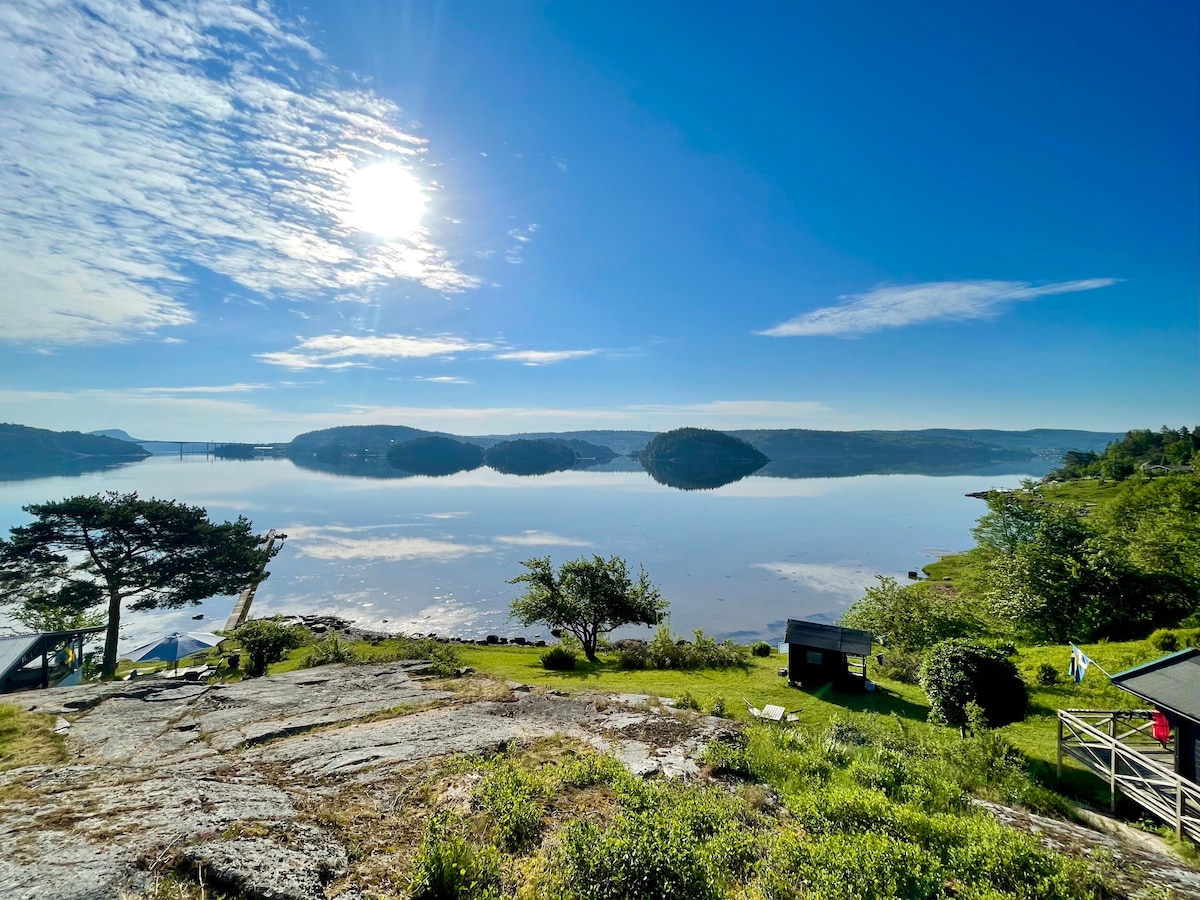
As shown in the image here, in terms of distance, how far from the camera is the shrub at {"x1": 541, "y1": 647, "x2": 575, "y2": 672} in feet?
103

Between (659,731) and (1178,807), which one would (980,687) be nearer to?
(1178,807)

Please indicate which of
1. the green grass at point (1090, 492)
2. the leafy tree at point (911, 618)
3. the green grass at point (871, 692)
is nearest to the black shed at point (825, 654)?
the green grass at point (871, 692)

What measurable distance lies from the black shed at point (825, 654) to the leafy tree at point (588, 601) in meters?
13.3

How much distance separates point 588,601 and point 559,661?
5278 millimetres

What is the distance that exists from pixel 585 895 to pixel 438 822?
8.87ft

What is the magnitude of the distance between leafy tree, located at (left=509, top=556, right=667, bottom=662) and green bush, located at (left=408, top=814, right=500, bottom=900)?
95.2ft

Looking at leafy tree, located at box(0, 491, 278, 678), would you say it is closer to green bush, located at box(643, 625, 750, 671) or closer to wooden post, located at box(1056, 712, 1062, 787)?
green bush, located at box(643, 625, 750, 671)

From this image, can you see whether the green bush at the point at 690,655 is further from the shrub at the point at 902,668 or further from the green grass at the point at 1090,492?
the green grass at the point at 1090,492

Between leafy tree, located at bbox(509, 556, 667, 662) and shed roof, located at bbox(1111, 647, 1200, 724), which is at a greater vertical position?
shed roof, located at bbox(1111, 647, 1200, 724)

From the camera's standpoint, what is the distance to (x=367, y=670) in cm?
2148

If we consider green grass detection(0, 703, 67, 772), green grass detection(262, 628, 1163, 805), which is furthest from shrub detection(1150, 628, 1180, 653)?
green grass detection(0, 703, 67, 772)

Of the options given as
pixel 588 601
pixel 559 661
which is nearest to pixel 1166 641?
pixel 588 601

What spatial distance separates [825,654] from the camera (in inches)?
926

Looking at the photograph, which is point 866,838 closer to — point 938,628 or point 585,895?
point 585,895
